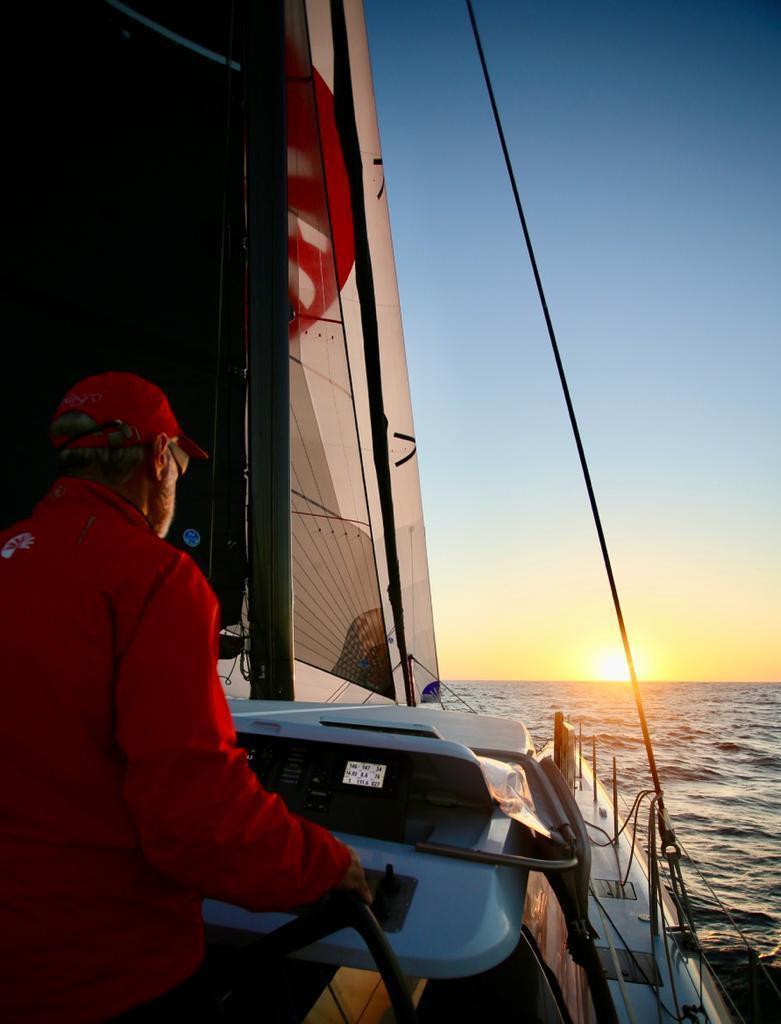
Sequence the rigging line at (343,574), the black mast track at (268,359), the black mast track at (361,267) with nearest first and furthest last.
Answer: the black mast track at (268,359) → the black mast track at (361,267) → the rigging line at (343,574)

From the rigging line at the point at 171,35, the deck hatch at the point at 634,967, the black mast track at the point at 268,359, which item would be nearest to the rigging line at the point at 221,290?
the rigging line at the point at 171,35

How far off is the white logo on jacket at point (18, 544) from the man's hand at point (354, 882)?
615mm

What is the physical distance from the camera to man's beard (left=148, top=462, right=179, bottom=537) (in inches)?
38.9

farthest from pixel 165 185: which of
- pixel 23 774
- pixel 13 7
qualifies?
pixel 23 774

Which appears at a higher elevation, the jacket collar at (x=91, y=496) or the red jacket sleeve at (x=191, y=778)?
the jacket collar at (x=91, y=496)

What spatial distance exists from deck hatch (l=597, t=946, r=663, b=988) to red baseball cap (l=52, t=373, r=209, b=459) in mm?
2483

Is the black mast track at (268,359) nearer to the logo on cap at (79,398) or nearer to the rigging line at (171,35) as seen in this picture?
the rigging line at (171,35)

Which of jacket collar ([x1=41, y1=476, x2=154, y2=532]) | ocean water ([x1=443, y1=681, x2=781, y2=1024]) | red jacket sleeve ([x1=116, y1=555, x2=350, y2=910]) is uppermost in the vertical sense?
jacket collar ([x1=41, y1=476, x2=154, y2=532])

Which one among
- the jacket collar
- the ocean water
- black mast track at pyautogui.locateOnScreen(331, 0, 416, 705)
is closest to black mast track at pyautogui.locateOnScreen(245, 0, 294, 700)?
black mast track at pyautogui.locateOnScreen(331, 0, 416, 705)

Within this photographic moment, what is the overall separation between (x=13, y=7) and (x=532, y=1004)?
447cm

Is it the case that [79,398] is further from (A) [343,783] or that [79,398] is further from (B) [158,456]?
(A) [343,783]

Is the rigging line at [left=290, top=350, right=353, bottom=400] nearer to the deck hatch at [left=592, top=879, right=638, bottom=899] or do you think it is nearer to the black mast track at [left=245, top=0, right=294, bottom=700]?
the black mast track at [left=245, top=0, right=294, bottom=700]

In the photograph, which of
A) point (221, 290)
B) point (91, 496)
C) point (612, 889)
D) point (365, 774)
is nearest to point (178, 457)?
point (91, 496)

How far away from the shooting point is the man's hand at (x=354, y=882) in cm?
Answer: 83
